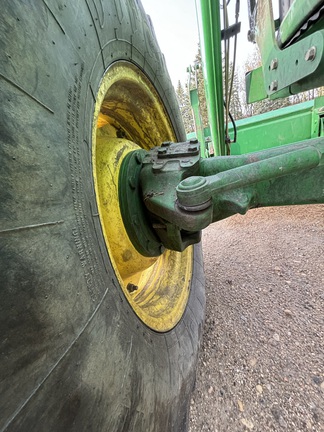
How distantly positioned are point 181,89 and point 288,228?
27534mm

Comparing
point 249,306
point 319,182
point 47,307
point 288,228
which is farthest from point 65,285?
point 288,228

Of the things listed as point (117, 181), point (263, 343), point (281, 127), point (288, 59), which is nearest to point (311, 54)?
point (288, 59)

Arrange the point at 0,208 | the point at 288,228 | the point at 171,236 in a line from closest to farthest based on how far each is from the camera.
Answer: the point at 0,208 → the point at 171,236 → the point at 288,228

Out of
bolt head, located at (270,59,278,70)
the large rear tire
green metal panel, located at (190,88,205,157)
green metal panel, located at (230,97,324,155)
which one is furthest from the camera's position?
green metal panel, located at (190,88,205,157)

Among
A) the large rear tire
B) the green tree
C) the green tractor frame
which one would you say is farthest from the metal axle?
the green tree

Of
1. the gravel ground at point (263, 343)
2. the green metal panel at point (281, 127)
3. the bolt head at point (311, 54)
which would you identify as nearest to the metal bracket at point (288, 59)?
the bolt head at point (311, 54)

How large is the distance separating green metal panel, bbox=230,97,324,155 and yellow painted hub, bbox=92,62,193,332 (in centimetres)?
225

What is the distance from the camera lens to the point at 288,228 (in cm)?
259

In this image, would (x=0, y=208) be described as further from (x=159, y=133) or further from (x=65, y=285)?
(x=159, y=133)

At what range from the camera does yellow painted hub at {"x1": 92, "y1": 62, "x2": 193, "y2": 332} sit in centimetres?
77

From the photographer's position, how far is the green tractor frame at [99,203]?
1.14 feet

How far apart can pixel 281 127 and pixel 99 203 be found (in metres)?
3.08

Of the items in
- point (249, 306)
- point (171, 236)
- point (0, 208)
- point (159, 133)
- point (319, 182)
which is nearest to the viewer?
point (0, 208)

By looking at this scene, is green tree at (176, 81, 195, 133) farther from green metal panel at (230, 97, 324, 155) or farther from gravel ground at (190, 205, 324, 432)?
gravel ground at (190, 205, 324, 432)
